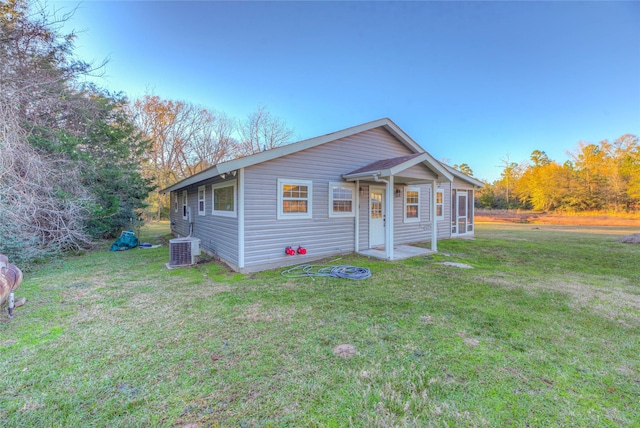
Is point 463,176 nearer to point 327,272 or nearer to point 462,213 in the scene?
point 462,213

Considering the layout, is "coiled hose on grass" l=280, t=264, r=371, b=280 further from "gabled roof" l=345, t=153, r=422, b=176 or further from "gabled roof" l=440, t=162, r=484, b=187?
"gabled roof" l=440, t=162, r=484, b=187

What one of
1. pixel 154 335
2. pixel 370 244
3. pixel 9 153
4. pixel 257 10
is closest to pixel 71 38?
pixel 9 153

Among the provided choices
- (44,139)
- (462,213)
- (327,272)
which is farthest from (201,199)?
(462,213)

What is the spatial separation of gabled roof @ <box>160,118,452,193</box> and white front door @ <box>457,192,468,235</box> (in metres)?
3.84

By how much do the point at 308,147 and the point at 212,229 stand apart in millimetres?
3668

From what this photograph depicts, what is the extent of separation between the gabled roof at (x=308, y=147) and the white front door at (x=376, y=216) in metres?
1.70

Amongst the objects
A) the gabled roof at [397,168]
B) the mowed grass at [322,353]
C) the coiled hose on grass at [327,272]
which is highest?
the gabled roof at [397,168]

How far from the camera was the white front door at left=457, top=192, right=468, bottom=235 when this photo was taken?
11312 mm

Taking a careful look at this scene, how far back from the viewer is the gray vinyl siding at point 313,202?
18.8 feet

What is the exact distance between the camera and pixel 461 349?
2.67m

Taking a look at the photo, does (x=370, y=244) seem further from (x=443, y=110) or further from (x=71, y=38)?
(x=443, y=110)

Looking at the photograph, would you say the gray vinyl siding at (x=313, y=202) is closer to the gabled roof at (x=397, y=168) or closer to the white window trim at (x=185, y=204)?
the gabled roof at (x=397, y=168)

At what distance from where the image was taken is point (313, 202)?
6621mm

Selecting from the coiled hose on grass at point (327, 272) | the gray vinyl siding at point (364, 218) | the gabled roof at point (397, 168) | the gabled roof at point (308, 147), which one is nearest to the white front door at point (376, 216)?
the gray vinyl siding at point (364, 218)
